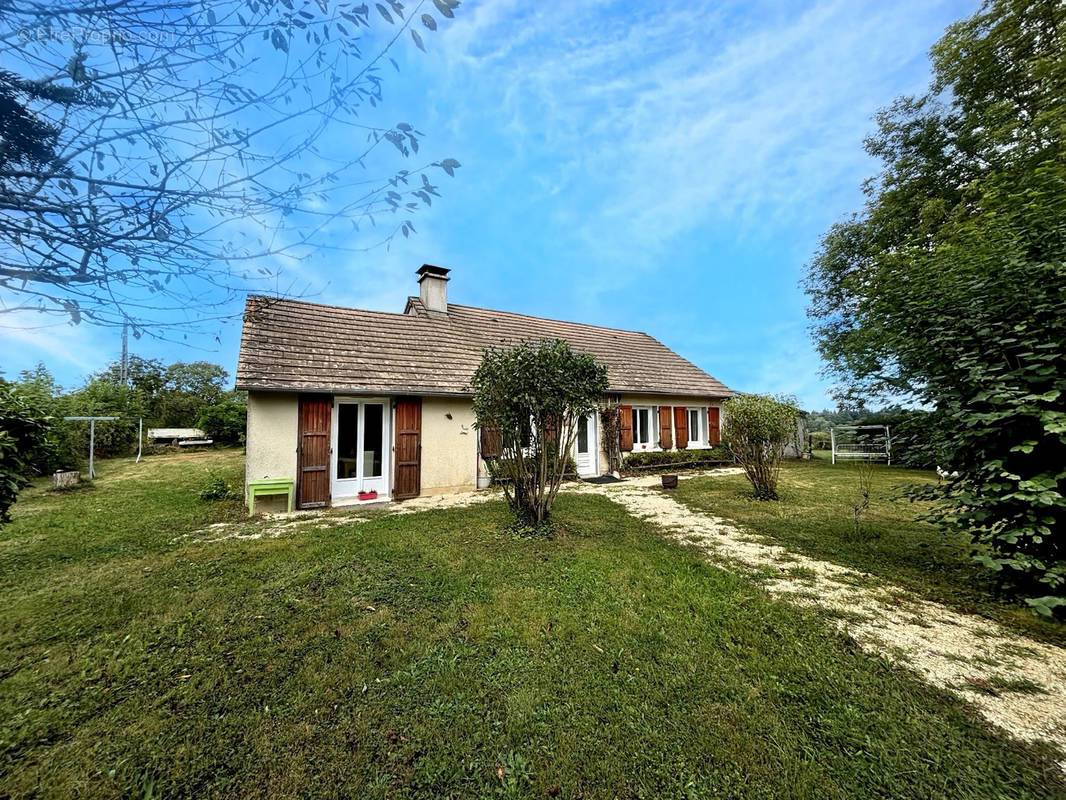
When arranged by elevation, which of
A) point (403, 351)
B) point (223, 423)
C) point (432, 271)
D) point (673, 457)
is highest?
point (432, 271)

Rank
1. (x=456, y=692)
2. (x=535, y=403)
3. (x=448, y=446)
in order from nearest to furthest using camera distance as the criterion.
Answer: (x=456, y=692)
(x=535, y=403)
(x=448, y=446)

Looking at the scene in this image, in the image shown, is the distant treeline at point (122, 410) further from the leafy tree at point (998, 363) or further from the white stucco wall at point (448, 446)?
the leafy tree at point (998, 363)

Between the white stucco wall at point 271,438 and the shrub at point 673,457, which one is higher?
the white stucco wall at point 271,438

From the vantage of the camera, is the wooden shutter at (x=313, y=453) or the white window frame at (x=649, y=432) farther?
the white window frame at (x=649, y=432)

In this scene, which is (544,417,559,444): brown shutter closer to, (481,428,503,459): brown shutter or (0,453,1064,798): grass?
(0,453,1064,798): grass

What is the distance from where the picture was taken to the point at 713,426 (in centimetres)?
1551

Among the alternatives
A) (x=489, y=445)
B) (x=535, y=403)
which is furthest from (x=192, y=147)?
(x=489, y=445)

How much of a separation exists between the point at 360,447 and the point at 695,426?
12.5 metres

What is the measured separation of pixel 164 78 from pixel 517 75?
10.5 feet

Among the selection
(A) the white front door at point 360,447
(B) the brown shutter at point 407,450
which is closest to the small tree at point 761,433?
(B) the brown shutter at point 407,450

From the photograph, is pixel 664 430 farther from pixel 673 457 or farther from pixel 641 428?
pixel 673 457

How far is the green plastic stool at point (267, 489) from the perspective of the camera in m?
7.54

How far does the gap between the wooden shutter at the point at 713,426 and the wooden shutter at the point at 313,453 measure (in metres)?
13.6

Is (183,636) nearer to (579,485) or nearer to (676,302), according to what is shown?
(579,485)
